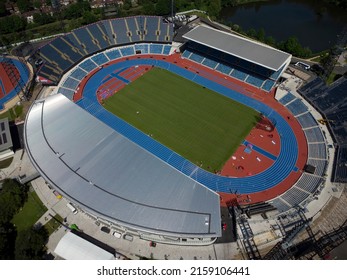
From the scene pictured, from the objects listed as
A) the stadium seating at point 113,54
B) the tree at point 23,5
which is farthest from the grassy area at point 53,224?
the tree at point 23,5

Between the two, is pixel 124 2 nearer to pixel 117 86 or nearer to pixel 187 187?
pixel 117 86

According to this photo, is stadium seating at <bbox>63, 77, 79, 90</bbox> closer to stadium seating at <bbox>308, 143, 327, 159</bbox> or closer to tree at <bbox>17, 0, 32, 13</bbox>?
stadium seating at <bbox>308, 143, 327, 159</bbox>

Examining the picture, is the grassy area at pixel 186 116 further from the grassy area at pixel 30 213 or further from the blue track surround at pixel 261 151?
the grassy area at pixel 30 213

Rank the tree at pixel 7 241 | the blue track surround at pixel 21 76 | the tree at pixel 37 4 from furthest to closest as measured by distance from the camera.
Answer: the tree at pixel 37 4 < the blue track surround at pixel 21 76 < the tree at pixel 7 241

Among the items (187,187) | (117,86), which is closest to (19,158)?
(117,86)

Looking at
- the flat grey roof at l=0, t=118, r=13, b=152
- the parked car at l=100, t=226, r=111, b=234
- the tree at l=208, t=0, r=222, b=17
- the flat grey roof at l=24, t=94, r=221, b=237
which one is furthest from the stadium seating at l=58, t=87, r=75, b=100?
the tree at l=208, t=0, r=222, b=17

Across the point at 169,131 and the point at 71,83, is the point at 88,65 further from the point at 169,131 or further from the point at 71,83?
the point at 169,131

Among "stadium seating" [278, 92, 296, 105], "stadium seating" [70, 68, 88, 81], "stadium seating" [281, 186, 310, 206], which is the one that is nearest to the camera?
"stadium seating" [281, 186, 310, 206]
